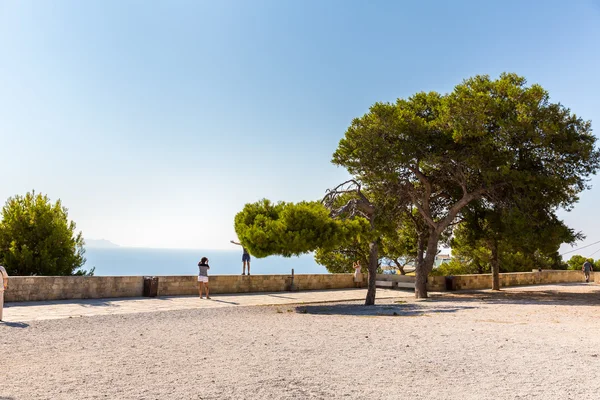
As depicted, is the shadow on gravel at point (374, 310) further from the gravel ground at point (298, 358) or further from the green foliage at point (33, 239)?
the green foliage at point (33, 239)

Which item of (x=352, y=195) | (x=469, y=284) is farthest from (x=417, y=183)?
(x=469, y=284)

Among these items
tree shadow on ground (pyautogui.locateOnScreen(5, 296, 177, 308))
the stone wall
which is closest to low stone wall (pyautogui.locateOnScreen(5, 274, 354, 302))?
the stone wall

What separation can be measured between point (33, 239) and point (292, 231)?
39.7 ft

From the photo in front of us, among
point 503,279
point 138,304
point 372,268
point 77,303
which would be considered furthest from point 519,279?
point 77,303

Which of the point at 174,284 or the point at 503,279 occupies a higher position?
the point at 174,284

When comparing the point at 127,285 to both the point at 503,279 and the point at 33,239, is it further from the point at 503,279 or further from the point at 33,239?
the point at 503,279

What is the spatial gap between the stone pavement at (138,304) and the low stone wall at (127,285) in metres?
0.55

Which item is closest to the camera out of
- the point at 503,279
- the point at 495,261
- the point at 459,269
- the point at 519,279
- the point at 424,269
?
the point at 424,269

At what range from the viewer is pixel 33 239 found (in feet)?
61.3

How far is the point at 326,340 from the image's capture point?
830 centimetres

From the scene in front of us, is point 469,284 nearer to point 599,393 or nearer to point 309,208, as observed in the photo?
point 309,208

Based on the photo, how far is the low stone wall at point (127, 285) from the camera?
13.9 m

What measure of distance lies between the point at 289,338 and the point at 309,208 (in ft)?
17.5

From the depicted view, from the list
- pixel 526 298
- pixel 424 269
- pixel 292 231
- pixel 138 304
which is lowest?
pixel 526 298
